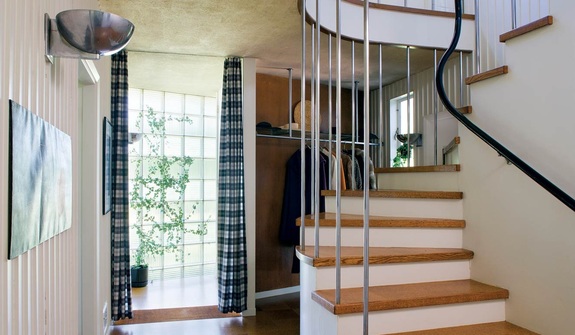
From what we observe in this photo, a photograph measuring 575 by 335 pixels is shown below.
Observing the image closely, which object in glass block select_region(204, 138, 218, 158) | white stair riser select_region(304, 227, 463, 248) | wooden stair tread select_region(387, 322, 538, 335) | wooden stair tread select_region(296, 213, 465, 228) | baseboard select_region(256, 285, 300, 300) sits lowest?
baseboard select_region(256, 285, 300, 300)

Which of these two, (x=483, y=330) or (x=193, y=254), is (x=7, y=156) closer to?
(x=483, y=330)

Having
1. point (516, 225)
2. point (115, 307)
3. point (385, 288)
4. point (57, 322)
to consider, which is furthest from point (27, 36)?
point (115, 307)

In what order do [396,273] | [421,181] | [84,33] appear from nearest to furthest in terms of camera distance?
[84,33], [396,273], [421,181]

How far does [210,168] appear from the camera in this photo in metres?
5.69

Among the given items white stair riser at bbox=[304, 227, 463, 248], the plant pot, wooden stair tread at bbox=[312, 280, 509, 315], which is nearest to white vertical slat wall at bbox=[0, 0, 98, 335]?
wooden stair tread at bbox=[312, 280, 509, 315]

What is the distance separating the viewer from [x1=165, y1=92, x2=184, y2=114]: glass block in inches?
219

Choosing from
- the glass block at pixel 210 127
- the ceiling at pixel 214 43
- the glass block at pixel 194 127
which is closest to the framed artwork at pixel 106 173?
the ceiling at pixel 214 43

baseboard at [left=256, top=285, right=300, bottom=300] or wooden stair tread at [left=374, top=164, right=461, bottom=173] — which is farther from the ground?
wooden stair tread at [left=374, top=164, right=461, bottom=173]

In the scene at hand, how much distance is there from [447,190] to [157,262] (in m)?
4.08

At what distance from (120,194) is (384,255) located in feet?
8.76

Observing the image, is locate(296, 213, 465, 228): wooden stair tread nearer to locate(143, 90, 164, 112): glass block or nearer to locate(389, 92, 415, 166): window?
locate(389, 92, 415, 166): window

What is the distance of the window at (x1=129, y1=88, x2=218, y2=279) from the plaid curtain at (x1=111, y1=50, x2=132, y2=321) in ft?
5.00

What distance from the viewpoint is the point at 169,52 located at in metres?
3.89

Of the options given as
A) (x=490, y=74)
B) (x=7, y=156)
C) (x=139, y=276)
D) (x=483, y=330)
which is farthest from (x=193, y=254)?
(x=7, y=156)
